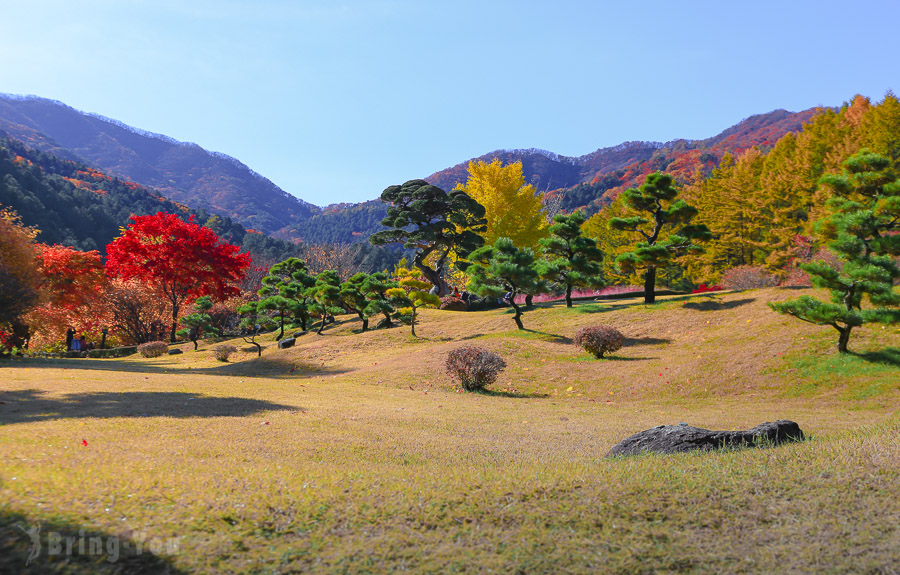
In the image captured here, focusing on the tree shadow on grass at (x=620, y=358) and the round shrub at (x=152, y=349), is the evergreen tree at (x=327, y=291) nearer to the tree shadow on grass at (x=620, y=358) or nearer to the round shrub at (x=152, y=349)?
the round shrub at (x=152, y=349)

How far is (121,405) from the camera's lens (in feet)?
23.5

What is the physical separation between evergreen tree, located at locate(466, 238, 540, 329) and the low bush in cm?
1397

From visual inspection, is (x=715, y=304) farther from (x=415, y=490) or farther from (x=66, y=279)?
(x=66, y=279)

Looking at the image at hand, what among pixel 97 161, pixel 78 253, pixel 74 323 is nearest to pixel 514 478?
pixel 78 253

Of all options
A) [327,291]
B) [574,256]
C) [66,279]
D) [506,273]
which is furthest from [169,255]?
[574,256]

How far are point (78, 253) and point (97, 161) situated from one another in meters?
187

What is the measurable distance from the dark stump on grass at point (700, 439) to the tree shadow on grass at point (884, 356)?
916 centimetres

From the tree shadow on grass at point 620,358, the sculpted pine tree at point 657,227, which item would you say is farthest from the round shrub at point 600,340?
the sculpted pine tree at point 657,227

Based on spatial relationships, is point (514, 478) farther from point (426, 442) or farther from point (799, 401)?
point (799, 401)

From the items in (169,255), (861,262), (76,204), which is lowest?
(861,262)

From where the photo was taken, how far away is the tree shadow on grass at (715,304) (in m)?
18.8

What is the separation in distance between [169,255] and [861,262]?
2718 centimetres

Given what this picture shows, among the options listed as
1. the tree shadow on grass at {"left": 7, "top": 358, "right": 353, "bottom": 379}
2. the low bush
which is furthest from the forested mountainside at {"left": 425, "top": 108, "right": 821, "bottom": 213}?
the tree shadow on grass at {"left": 7, "top": 358, "right": 353, "bottom": 379}

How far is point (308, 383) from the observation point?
1353cm
